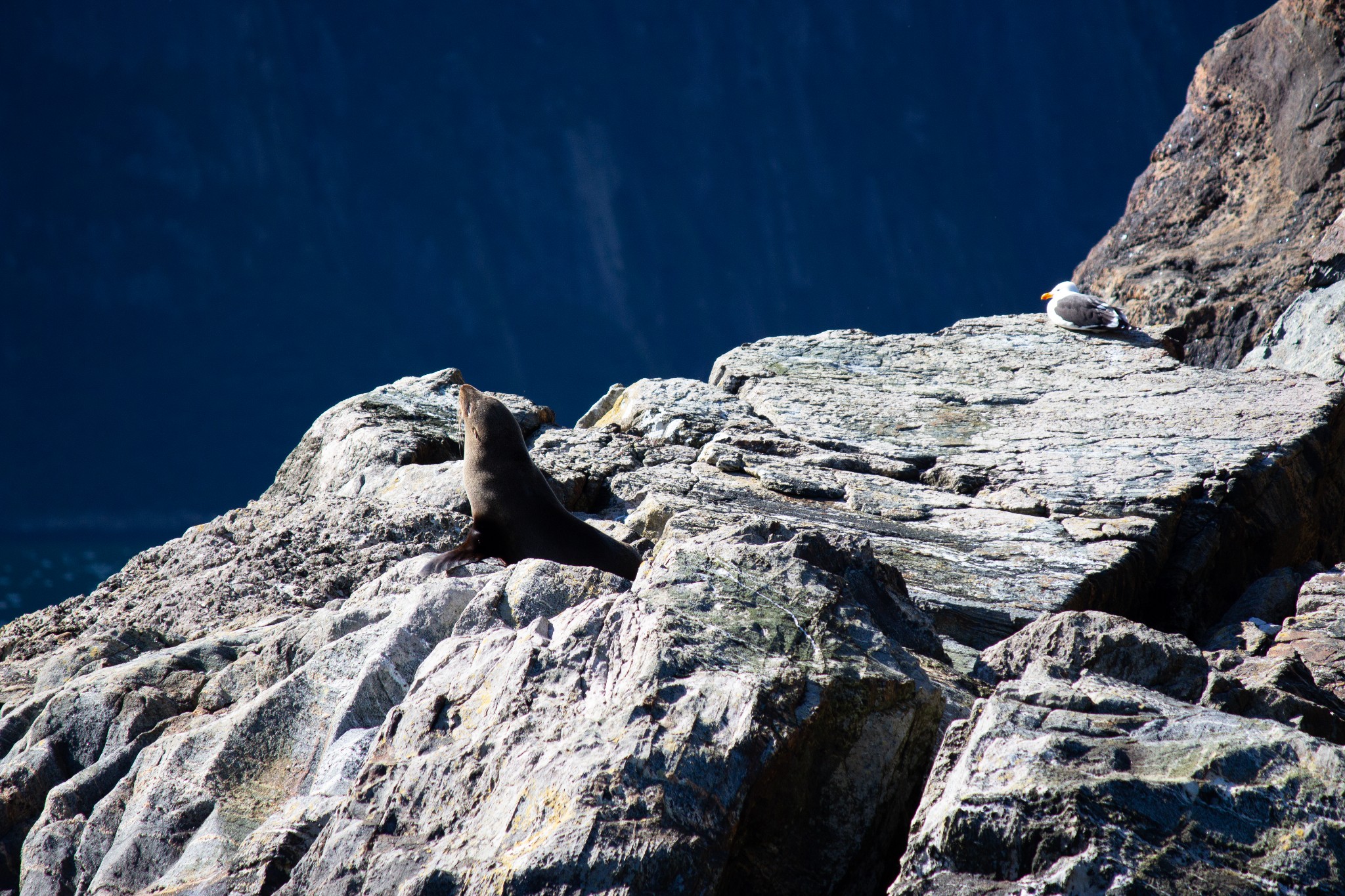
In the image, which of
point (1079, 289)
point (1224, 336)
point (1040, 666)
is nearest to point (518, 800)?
point (1040, 666)

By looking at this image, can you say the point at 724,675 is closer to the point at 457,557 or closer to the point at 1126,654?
the point at 1126,654

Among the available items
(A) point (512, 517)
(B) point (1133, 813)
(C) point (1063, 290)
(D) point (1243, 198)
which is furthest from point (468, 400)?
(D) point (1243, 198)

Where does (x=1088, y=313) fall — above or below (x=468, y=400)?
above

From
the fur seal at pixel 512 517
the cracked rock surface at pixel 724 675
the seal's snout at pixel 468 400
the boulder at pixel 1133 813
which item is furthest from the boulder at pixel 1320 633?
the seal's snout at pixel 468 400

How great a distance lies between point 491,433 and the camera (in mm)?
5039

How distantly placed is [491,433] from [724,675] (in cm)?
301

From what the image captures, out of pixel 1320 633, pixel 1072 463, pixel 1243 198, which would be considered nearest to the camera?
pixel 1320 633

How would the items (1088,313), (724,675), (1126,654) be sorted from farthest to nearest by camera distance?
(1088,313) < (1126,654) < (724,675)

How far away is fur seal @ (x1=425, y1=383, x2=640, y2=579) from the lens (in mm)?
4266

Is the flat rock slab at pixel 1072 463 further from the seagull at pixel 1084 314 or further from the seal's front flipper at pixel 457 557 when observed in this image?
the seal's front flipper at pixel 457 557

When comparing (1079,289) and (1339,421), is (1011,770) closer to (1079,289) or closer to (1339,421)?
(1339,421)

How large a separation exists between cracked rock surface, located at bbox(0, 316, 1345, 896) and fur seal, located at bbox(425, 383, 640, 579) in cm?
31

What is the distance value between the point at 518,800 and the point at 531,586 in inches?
40.1

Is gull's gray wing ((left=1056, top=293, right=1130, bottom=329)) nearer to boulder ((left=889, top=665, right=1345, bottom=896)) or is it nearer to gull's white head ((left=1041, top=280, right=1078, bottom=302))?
gull's white head ((left=1041, top=280, right=1078, bottom=302))
